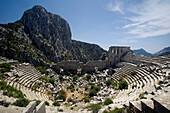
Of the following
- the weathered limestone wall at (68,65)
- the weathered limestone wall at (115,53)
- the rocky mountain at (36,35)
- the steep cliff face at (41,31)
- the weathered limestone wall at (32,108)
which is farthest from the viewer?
the steep cliff face at (41,31)

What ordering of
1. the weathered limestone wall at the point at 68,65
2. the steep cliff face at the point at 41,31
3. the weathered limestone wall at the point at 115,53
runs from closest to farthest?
the weathered limestone wall at the point at 68,65, the weathered limestone wall at the point at 115,53, the steep cliff face at the point at 41,31

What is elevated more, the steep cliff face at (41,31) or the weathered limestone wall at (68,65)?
the steep cliff face at (41,31)

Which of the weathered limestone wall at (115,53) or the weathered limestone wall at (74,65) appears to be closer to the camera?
the weathered limestone wall at (74,65)

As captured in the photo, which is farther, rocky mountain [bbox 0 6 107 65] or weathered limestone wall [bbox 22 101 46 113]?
rocky mountain [bbox 0 6 107 65]

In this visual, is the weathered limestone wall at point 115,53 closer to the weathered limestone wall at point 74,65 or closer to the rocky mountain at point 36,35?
the weathered limestone wall at point 74,65

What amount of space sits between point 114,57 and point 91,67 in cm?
790

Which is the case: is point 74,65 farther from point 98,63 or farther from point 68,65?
point 98,63

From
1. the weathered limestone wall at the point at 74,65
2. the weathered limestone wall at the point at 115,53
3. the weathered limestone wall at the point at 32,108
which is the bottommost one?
the weathered limestone wall at the point at 32,108

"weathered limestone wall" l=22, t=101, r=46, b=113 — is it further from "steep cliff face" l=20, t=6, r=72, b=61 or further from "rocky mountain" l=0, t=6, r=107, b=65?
"steep cliff face" l=20, t=6, r=72, b=61

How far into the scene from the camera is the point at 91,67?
25.4 m

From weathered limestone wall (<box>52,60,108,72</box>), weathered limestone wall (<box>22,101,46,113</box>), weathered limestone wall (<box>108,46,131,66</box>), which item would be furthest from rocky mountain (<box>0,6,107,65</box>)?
weathered limestone wall (<box>22,101,46,113</box>)

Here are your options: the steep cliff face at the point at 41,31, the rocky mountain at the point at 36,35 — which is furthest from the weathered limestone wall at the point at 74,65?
A: the steep cliff face at the point at 41,31

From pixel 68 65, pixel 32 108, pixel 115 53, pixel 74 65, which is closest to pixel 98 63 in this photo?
pixel 115 53

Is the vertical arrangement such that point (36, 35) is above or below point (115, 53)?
above
